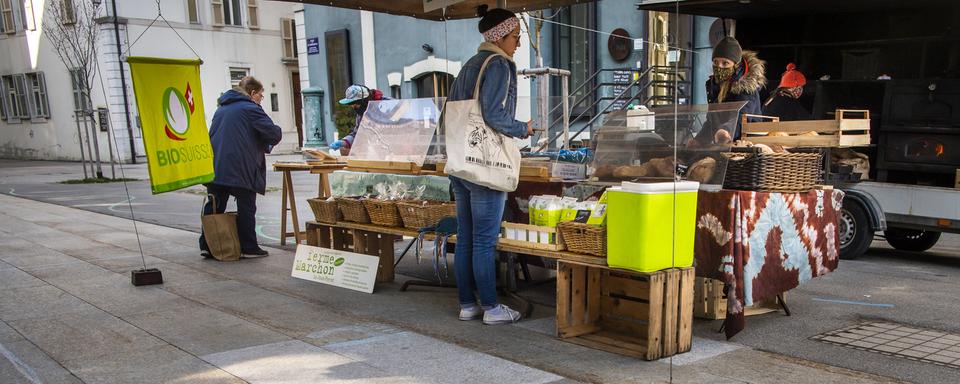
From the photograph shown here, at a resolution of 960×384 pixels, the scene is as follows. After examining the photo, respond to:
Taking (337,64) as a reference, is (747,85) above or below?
below

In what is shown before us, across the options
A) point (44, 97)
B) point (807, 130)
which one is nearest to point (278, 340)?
point (807, 130)

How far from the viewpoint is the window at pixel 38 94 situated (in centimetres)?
2738

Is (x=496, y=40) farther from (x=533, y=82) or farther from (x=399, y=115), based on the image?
(x=533, y=82)

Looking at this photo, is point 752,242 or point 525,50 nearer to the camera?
point 752,242

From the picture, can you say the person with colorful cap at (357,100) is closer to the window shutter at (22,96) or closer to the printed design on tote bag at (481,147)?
the printed design on tote bag at (481,147)

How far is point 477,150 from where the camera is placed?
4.23m

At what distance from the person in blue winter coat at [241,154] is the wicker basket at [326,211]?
4.05 ft

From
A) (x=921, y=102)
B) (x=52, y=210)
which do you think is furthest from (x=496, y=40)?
(x=52, y=210)

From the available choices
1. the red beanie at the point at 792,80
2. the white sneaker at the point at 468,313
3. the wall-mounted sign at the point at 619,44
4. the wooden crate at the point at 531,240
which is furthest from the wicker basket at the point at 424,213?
the wall-mounted sign at the point at 619,44

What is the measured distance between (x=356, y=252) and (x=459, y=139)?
1.79 meters

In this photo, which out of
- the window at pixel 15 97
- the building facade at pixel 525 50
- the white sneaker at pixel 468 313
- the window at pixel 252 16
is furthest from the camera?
the window at pixel 15 97

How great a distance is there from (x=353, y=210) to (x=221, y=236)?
1872 mm

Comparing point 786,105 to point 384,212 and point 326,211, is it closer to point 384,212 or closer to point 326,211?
point 384,212

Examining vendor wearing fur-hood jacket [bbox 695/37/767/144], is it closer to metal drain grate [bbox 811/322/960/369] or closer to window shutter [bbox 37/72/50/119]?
metal drain grate [bbox 811/322/960/369]
